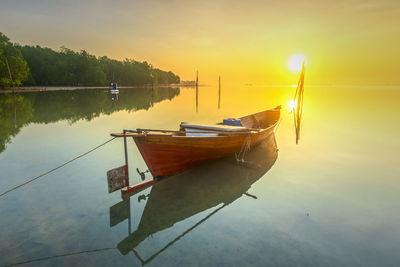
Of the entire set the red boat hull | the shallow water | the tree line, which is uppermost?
the tree line

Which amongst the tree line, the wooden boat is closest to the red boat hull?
the wooden boat

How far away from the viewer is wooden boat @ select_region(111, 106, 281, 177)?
299 inches

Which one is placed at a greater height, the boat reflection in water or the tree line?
the tree line

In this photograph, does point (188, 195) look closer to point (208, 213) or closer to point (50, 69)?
point (208, 213)

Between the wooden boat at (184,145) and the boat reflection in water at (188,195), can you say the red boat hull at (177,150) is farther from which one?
the boat reflection in water at (188,195)

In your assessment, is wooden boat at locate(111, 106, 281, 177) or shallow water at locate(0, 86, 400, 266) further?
wooden boat at locate(111, 106, 281, 177)

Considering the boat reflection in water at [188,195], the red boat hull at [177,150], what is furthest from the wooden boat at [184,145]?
the boat reflection in water at [188,195]

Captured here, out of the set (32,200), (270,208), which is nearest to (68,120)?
(32,200)

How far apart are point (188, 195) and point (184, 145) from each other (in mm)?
1787

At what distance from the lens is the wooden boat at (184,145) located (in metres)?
7.60

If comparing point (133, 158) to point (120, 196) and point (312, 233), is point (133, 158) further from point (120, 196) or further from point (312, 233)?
point (312, 233)

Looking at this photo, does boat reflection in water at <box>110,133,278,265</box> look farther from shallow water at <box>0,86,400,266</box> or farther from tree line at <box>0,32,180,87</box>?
tree line at <box>0,32,180,87</box>

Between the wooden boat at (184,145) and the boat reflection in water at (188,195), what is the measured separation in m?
0.53

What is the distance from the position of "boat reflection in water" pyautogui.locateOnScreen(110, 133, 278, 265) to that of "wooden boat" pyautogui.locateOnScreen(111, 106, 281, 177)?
0.53 m
